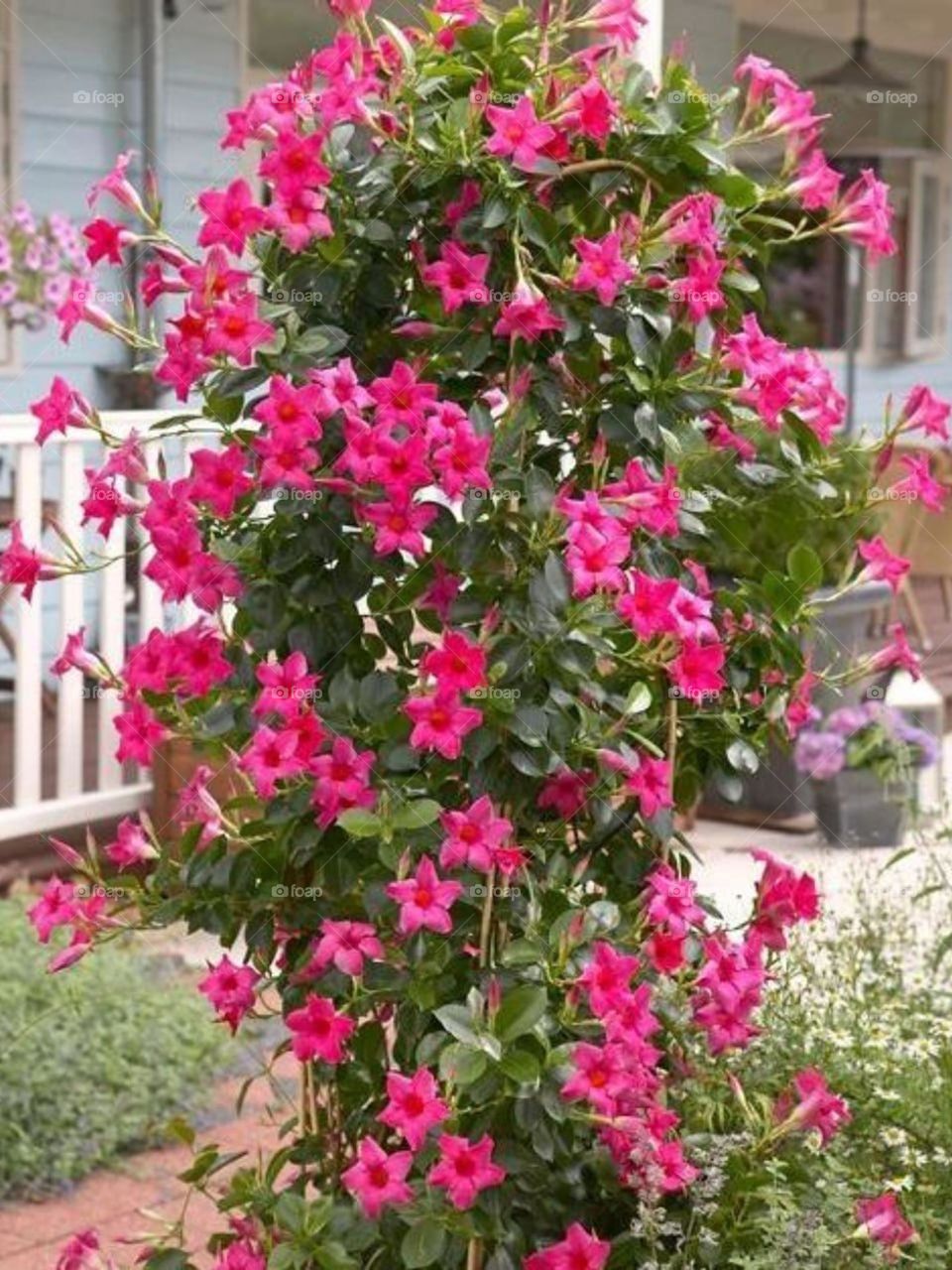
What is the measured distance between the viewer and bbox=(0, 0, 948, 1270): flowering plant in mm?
2531

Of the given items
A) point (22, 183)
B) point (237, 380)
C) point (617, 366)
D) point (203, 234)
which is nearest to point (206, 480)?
point (237, 380)

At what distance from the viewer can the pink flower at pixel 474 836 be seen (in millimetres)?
2498

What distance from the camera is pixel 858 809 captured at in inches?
278

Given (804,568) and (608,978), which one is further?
(804,568)

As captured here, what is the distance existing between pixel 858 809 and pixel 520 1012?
4.69 meters

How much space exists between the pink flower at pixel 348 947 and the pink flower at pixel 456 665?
31cm

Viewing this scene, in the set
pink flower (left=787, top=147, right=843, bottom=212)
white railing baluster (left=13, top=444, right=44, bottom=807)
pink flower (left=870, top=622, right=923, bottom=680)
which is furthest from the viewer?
white railing baluster (left=13, top=444, right=44, bottom=807)

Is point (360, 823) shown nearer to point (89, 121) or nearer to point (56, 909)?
point (56, 909)

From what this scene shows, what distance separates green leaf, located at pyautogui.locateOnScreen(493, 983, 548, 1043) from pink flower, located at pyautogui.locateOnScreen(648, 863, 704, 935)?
19 centimetres

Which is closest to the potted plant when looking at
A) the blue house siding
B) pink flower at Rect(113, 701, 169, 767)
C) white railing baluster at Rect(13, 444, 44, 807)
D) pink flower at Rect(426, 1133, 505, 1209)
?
white railing baluster at Rect(13, 444, 44, 807)

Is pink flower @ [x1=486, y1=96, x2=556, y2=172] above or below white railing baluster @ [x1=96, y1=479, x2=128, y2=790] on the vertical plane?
above

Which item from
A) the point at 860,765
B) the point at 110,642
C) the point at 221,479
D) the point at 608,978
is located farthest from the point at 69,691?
the point at 608,978

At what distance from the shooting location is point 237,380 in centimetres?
265

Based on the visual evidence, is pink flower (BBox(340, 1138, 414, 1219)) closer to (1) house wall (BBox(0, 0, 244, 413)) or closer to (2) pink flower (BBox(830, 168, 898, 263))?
(2) pink flower (BBox(830, 168, 898, 263))
